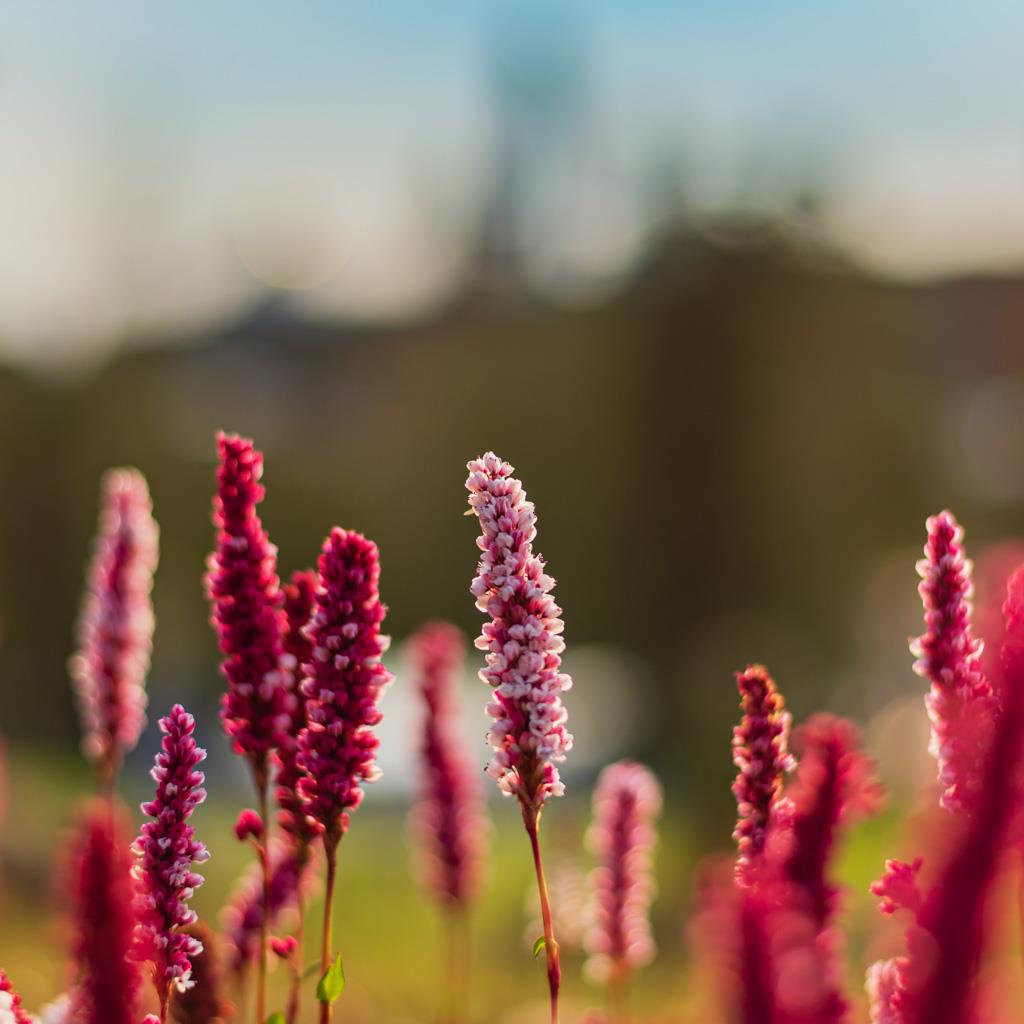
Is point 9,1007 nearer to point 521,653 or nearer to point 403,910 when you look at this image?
point 521,653

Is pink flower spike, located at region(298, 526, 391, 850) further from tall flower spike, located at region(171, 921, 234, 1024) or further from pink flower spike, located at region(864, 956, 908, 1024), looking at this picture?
pink flower spike, located at region(864, 956, 908, 1024)

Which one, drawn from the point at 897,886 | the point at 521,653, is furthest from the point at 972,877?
→ the point at 521,653

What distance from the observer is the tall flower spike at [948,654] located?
1705 mm

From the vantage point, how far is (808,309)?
833 inches

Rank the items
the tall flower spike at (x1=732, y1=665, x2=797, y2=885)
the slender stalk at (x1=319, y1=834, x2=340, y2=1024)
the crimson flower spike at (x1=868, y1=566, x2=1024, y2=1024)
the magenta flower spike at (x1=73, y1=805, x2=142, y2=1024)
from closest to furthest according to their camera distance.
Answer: the crimson flower spike at (x1=868, y1=566, x2=1024, y2=1024)
the magenta flower spike at (x1=73, y1=805, x2=142, y2=1024)
the tall flower spike at (x1=732, y1=665, x2=797, y2=885)
the slender stalk at (x1=319, y1=834, x2=340, y2=1024)

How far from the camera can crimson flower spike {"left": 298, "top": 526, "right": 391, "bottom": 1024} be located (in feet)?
6.40

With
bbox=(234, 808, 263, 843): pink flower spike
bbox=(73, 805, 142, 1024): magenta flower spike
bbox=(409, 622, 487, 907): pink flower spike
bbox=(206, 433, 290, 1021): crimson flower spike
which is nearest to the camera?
bbox=(73, 805, 142, 1024): magenta flower spike

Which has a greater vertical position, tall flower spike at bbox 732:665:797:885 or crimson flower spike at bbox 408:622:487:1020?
crimson flower spike at bbox 408:622:487:1020

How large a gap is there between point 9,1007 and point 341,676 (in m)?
→ 0.59

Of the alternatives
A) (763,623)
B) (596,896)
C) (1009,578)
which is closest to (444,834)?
(596,896)

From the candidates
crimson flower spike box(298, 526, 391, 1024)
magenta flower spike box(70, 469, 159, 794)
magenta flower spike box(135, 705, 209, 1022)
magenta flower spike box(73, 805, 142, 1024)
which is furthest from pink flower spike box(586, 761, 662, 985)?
magenta flower spike box(73, 805, 142, 1024)

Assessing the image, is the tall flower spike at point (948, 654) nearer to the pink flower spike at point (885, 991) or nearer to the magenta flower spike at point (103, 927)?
the pink flower spike at point (885, 991)

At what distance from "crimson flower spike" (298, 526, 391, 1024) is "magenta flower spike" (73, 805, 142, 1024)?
2.28 feet

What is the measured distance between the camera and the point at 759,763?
1.91 meters
